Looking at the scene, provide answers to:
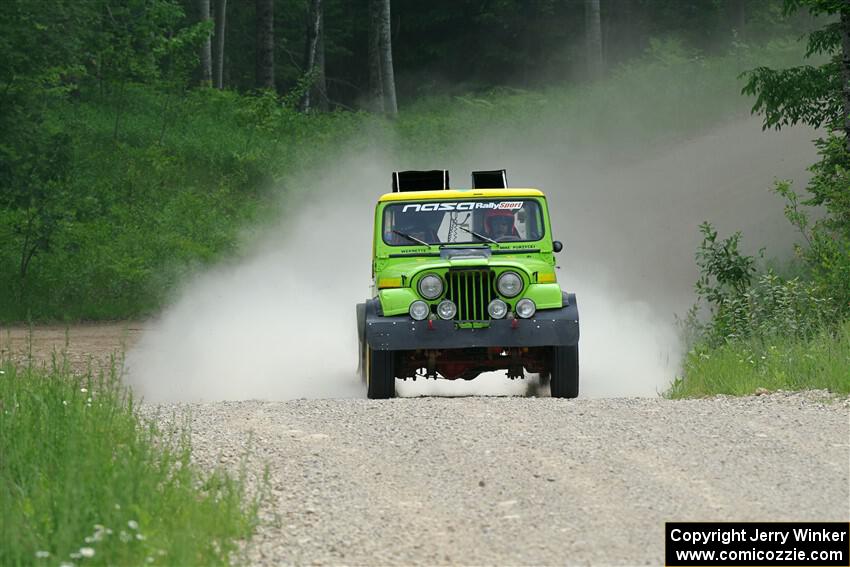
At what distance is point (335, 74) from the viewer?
5775 centimetres

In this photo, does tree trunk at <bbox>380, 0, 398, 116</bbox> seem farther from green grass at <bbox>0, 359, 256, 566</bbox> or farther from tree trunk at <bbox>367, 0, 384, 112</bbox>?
green grass at <bbox>0, 359, 256, 566</bbox>

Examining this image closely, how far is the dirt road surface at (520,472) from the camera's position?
24.3ft

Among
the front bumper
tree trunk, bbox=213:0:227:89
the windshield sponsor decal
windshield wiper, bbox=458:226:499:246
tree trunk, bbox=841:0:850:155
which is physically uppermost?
tree trunk, bbox=213:0:227:89

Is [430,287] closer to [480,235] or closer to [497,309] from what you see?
[497,309]

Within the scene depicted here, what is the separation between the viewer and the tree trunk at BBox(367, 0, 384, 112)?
38.6 metres

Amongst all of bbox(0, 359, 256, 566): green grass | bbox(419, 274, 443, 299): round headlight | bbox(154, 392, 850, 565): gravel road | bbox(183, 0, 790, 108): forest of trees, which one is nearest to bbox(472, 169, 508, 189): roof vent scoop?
bbox(419, 274, 443, 299): round headlight

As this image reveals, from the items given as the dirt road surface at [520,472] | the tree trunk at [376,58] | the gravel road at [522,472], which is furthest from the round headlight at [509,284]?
the tree trunk at [376,58]

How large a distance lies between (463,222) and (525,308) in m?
A: 1.74

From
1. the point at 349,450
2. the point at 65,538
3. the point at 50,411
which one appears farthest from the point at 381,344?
the point at 65,538

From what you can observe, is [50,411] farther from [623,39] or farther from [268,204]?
[623,39]

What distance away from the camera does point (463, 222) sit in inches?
601

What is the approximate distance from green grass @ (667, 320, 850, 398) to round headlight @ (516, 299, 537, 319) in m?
1.64

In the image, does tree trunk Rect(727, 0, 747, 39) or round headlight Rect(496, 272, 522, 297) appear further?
tree trunk Rect(727, 0, 747, 39)

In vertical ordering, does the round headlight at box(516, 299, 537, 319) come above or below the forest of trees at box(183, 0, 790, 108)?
below
